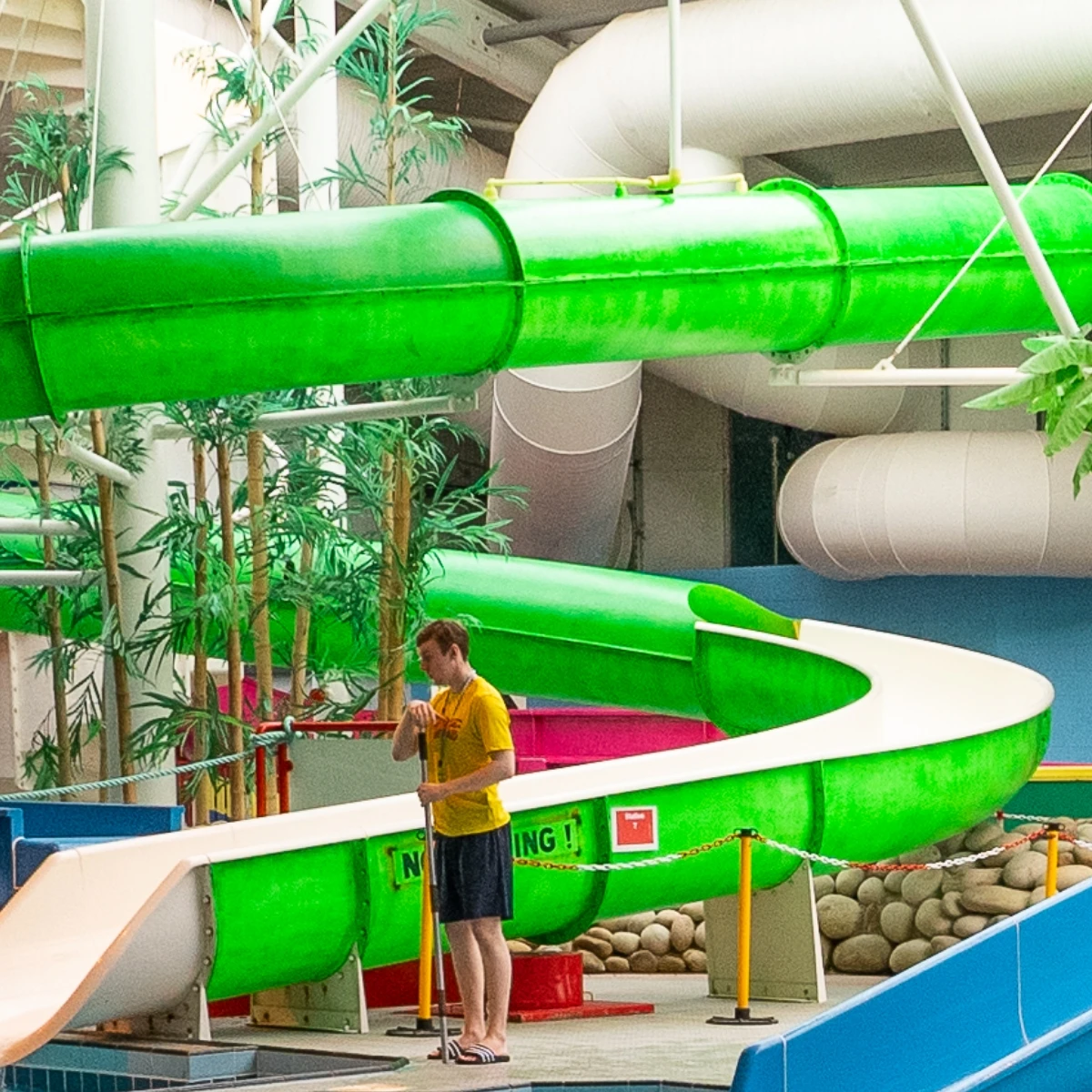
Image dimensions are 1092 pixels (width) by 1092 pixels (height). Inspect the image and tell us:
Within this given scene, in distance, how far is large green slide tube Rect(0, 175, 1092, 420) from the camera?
551 cm

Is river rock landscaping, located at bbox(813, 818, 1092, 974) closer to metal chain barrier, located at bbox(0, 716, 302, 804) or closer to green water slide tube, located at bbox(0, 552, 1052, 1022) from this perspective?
green water slide tube, located at bbox(0, 552, 1052, 1022)

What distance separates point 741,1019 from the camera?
633 cm

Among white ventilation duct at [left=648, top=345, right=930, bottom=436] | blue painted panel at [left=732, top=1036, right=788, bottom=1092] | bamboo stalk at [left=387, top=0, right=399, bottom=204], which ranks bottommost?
blue painted panel at [left=732, top=1036, right=788, bottom=1092]

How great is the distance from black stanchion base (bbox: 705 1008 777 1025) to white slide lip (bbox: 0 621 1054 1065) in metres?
0.76

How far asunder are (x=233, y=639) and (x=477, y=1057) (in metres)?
3.18

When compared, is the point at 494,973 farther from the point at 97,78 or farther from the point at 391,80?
the point at 391,80

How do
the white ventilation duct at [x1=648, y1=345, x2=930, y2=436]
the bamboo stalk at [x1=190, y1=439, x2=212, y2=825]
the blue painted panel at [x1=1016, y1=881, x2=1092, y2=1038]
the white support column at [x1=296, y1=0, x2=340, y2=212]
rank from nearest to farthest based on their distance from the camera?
1. the blue painted panel at [x1=1016, y1=881, x2=1092, y2=1038]
2. the bamboo stalk at [x1=190, y1=439, x2=212, y2=825]
3. the white support column at [x1=296, y1=0, x2=340, y2=212]
4. the white ventilation duct at [x1=648, y1=345, x2=930, y2=436]

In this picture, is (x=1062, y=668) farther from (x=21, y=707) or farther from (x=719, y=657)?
(x=21, y=707)

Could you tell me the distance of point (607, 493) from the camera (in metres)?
13.0

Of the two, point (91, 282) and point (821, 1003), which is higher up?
point (91, 282)

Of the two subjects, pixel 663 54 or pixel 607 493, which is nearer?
pixel 663 54

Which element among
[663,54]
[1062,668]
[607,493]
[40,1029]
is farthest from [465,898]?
[1062,668]

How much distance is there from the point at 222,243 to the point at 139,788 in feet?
10.6

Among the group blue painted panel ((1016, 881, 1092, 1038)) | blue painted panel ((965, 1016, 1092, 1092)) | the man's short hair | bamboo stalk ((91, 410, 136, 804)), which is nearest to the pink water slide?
bamboo stalk ((91, 410, 136, 804))
